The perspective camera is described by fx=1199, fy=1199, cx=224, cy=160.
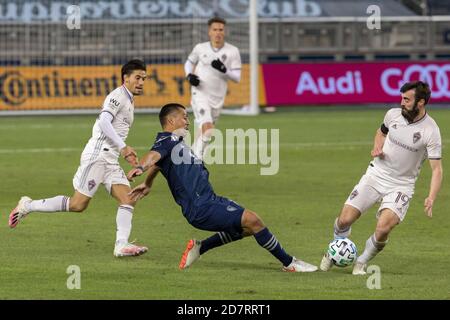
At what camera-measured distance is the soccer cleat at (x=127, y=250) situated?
40.2 feet

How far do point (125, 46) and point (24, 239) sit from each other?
2224 centimetres

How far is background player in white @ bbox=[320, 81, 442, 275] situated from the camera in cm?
1158

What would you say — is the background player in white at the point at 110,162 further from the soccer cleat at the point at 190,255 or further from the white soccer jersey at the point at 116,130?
the soccer cleat at the point at 190,255

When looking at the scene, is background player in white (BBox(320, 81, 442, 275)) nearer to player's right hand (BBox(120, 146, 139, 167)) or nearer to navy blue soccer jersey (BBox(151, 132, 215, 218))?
navy blue soccer jersey (BBox(151, 132, 215, 218))

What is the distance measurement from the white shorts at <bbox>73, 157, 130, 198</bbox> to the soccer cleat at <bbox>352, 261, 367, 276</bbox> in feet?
9.31

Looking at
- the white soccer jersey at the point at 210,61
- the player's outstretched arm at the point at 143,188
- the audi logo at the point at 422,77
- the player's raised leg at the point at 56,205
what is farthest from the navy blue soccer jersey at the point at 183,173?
the audi logo at the point at 422,77

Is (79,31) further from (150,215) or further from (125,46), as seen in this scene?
(150,215)

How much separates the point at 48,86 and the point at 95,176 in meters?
18.9

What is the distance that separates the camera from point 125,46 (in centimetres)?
3525

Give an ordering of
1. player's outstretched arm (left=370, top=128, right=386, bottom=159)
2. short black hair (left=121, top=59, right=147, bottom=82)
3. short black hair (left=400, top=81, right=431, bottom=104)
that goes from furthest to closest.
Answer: short black hair (left=121, top=59, right=147, bottom=82)
player's outstretched arm (left=370, top=128, right=386, bottom=159)
short black hair (left=400, top=81, right=431, bottom=104)

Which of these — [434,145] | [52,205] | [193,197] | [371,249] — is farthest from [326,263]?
[52,205]

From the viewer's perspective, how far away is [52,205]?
1291 centimetres

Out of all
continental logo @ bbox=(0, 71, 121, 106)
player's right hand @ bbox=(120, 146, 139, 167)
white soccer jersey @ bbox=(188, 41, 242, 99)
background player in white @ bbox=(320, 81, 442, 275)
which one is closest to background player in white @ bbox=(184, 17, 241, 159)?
white soccer jersey @ bbox=(188, 41, 242, 99)

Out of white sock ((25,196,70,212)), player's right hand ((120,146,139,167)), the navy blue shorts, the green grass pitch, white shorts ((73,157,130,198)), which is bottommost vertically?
the green grass pitch
